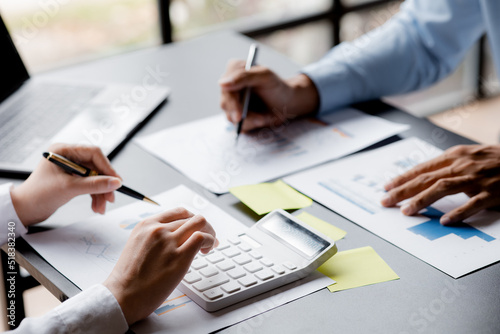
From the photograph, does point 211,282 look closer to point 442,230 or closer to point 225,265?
point 225,265

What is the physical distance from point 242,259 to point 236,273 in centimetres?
3

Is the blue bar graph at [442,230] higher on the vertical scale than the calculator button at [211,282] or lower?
lower

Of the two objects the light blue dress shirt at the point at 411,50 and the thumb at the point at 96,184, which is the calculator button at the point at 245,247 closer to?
the thumb at the point at 96,184

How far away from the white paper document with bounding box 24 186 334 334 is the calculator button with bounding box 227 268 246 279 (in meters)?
0.04

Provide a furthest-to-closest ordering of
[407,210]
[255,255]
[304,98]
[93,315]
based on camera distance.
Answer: [304,98] → [407,210] → [255,255] → [93,315]

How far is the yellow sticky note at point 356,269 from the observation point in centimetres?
83

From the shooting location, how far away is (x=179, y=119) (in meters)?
1.32

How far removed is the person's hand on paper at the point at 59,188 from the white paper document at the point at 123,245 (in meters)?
0.03

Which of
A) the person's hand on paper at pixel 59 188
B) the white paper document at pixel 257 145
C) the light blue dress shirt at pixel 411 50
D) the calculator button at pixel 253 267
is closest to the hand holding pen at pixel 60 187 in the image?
the person's hand on paper at pixel 59 188

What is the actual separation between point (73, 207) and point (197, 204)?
211 mm

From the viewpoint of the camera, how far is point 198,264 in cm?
85

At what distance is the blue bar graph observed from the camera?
0.91 metres

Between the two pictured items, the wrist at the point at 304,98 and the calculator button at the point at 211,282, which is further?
the wrist at the point at 304,98

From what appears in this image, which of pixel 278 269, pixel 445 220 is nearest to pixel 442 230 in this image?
pixel 445 220
